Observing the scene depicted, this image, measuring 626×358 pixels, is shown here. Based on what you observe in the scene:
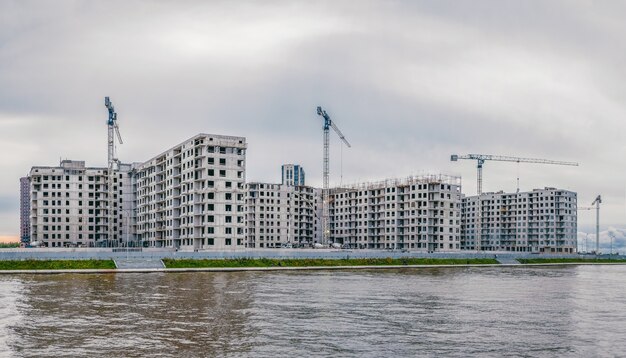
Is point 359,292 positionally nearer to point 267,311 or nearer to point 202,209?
point 267,311

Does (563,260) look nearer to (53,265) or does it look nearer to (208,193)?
(208,193)

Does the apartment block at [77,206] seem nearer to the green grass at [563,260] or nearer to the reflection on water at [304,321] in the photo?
the green grass at [563,260]

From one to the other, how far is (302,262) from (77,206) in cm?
9408

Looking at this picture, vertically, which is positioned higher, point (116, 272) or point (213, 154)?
point (213, 154)

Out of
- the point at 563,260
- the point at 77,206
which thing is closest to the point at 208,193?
the point at 77,206

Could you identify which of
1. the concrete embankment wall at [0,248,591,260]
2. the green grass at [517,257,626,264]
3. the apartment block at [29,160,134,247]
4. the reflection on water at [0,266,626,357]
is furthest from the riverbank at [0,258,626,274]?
the apartment block at [29,160,134,247]

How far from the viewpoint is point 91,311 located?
152ft

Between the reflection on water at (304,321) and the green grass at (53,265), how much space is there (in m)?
29.6

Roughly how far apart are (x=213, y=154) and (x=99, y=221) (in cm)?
7304

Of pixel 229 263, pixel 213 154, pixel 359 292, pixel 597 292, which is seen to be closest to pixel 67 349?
pixel 359 292

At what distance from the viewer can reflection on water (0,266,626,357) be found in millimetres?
32000

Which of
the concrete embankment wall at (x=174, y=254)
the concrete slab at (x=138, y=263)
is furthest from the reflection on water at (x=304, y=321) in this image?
the concrete embankment wall at (x=174, y=254)

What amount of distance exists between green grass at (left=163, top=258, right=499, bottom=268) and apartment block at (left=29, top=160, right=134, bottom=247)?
75.1 m

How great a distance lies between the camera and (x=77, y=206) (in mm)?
186625
